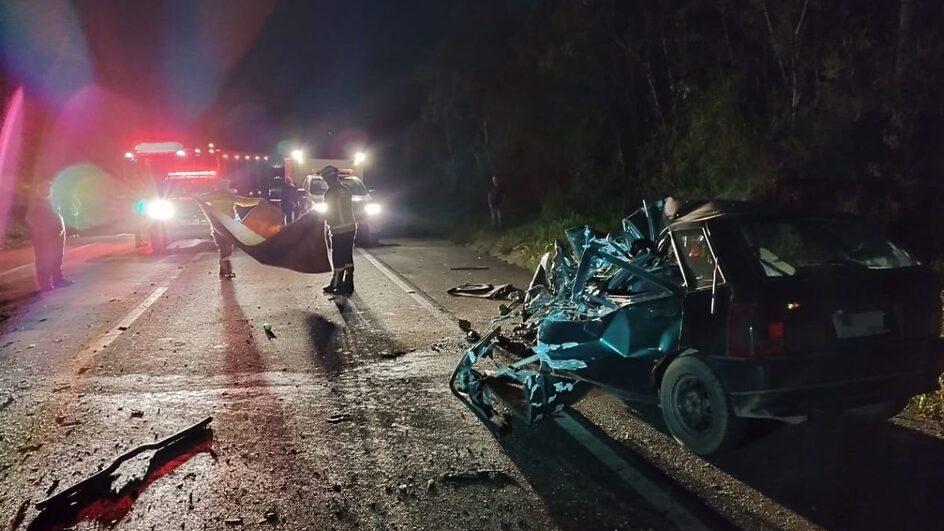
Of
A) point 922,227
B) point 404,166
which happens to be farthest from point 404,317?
point 404,166

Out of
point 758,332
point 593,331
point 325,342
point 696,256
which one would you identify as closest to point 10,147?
point 325,342

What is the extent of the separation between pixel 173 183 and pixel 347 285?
→ 10465mm

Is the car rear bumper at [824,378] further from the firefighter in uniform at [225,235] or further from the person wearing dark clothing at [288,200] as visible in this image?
the person wearing dark clothing at [288,200]

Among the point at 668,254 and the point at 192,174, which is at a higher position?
the point at 192,174

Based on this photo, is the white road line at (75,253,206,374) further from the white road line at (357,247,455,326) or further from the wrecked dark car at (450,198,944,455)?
the wrecked dark car at (450,198,944,455)

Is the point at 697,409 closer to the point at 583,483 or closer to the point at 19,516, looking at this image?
the point at 583,483

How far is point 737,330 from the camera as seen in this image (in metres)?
4.47

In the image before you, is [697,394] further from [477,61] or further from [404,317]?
[477,61]

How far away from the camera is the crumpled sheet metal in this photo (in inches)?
203

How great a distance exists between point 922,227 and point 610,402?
670cm

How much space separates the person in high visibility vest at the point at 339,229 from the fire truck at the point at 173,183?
245 inches

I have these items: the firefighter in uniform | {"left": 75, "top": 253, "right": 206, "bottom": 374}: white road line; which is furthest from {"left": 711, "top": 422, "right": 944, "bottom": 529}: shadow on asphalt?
the firefighter in uniform

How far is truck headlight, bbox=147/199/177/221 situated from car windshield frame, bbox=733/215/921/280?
1678 centimetres

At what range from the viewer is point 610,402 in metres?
6.04
